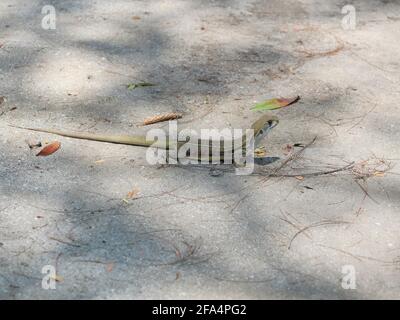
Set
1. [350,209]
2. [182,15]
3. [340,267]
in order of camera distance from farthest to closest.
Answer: [182,15]
[350,209]
[340,267]

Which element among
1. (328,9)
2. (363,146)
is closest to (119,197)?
(363,146)

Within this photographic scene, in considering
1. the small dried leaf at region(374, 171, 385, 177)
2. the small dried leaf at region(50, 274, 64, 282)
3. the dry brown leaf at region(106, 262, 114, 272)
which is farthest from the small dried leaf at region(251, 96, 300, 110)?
the small dried leaf at region(50, 274, 64, 282)

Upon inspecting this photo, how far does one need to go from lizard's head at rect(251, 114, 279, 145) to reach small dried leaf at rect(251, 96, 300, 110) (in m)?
0.26

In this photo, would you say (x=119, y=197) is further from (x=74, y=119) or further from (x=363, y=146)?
(x=363, y=146)

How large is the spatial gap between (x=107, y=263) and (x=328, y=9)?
2.98 metres

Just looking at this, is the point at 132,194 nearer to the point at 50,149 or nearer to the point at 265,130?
the point at 50,149

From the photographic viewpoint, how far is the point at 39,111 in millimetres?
3686

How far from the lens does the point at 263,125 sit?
3.44 m

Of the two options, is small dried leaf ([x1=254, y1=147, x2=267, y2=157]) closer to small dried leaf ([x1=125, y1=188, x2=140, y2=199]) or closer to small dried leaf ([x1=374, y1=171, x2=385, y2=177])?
small dried leaf ([x1=374, y1=171, x2=385, y2=177])

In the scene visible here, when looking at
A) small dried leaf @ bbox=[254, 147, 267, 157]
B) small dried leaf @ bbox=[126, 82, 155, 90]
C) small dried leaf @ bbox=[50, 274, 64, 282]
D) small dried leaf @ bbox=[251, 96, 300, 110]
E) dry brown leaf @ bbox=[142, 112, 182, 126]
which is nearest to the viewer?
small dried leaf @ bbox=[50, 274, 64, 282]

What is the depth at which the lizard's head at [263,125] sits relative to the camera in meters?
3.40

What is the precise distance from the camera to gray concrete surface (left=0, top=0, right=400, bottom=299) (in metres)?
2.62

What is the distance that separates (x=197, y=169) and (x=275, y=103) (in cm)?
76
